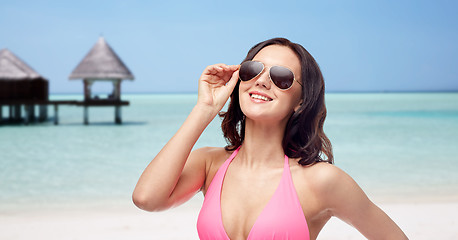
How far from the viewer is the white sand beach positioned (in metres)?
5.17

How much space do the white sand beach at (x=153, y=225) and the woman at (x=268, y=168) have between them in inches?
131

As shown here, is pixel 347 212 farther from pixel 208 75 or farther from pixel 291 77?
pixel 208 75

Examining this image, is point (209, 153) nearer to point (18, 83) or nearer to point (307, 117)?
point (307, 117)

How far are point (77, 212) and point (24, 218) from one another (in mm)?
806

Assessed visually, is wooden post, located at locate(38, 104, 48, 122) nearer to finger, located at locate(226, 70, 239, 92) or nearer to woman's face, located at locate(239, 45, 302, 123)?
finger, located at locate(226, 70, 239, 92)

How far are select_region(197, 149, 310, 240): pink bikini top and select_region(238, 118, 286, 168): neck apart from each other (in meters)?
0.08

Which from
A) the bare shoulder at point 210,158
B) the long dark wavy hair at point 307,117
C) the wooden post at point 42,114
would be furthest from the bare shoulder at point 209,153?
the wooden post at point 42,114

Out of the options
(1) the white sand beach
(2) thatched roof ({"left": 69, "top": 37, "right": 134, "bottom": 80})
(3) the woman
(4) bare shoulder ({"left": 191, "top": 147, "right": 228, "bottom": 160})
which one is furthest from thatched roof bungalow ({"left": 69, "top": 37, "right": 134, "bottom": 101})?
(3) the woman

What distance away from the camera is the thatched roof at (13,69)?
72.7 feet

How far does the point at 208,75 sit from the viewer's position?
1.86m

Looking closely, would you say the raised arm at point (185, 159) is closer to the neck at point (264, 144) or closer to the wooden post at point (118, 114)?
the neck at point (264, 144)

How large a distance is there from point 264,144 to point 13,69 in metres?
22.8

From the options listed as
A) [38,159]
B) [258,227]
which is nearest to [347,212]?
[258,227]

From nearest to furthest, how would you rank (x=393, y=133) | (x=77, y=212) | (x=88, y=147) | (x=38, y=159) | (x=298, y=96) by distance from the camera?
(x=298, y=96), (x=77, y=212), (x=38, y=159), (x=88, y=147), (x=393, y=133)
